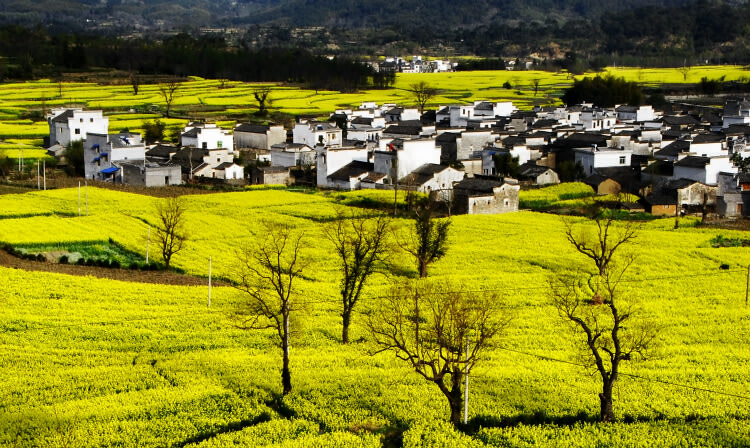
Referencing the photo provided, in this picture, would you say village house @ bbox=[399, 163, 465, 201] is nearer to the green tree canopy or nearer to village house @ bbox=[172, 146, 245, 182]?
village house @ bbox=[172, 146, 245, 182]

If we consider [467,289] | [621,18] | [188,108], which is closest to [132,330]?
[467,289]

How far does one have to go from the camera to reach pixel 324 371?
71.6ft

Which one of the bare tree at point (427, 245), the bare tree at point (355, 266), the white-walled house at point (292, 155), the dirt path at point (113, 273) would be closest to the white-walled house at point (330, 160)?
the white-walled house at point (292, 155)

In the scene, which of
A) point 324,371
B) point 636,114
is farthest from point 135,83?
point 324,371

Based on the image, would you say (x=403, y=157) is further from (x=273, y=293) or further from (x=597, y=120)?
(x=597, y=120)

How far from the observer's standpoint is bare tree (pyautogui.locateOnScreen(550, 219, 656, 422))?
774 inches

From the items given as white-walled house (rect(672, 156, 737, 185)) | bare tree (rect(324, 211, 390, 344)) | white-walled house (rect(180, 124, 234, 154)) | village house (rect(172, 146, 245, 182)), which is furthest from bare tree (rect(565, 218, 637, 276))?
white-walled house (rect(180, 124, 234, 154))

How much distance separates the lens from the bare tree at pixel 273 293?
21.5 m

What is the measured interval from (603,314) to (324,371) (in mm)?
9720

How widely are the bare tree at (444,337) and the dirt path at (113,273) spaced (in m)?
7.61

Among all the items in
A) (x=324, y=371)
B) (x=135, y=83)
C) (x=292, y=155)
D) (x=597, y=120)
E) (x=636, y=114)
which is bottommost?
(x=324, y=371)

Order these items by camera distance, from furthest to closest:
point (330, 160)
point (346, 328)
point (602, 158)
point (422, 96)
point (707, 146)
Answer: point (422, 96), point (707, 146), point (602, 158), point (330, 160), point (346, 328)

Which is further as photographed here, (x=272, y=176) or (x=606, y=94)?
(x=606, y=94)

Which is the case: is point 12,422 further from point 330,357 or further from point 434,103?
point 434,103
